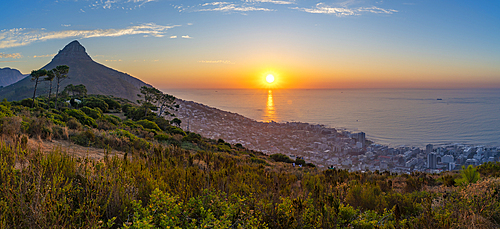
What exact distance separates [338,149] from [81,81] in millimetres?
131764

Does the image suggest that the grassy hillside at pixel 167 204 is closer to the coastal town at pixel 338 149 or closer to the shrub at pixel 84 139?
the shrub at pixel 84 139

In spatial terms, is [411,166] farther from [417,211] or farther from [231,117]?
[231,117]

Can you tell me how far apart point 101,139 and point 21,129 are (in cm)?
219

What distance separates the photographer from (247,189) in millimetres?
3781

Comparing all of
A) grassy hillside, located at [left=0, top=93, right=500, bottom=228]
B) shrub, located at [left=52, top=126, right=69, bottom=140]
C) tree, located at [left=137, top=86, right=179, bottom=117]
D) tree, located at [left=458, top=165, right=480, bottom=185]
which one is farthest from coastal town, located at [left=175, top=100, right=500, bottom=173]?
shrub, located at [left=52, top=126, right=69, bottom=140]

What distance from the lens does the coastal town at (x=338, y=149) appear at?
2044 centimetres

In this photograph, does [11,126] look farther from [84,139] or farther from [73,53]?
[73,53]

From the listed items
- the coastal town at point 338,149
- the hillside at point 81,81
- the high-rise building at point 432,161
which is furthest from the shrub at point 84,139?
the hillside at point 81,81

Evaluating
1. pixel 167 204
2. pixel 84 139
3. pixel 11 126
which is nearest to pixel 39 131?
pixel 11 126

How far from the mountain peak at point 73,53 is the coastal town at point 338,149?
5709 inches

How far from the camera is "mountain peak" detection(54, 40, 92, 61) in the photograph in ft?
501

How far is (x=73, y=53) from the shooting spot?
156m

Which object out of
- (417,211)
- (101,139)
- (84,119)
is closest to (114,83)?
(84,119)

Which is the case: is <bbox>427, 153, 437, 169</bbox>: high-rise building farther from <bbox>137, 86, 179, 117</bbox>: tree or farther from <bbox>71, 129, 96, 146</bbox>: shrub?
<bbox>137, 86, 179, 117</bbox>: tree
